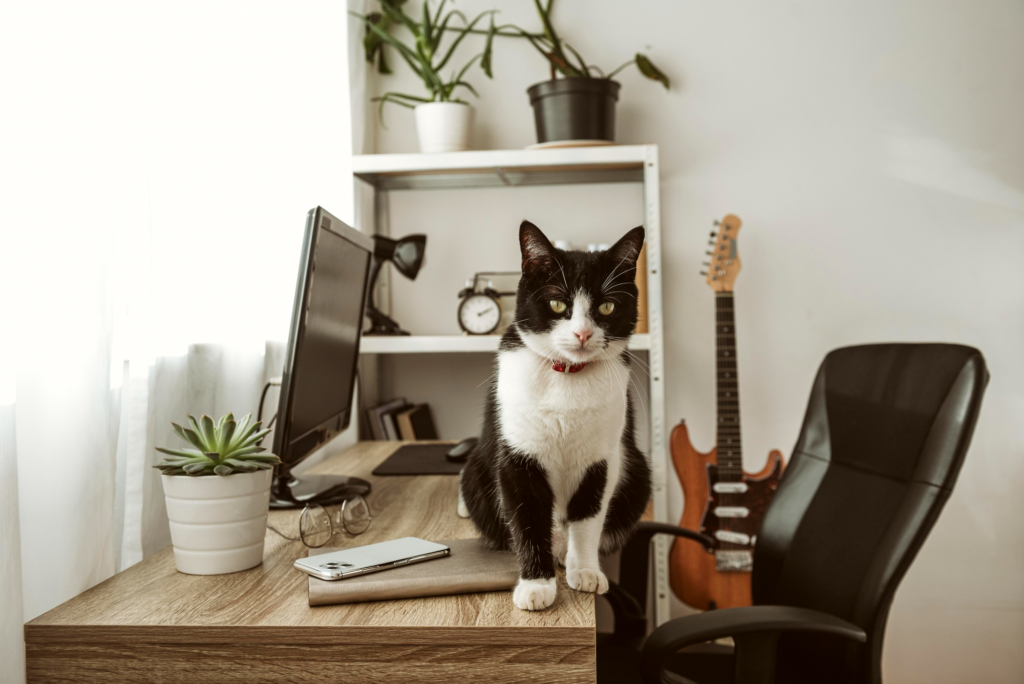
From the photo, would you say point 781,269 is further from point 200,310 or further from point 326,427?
point 200,310

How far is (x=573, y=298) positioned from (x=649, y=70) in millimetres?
1324

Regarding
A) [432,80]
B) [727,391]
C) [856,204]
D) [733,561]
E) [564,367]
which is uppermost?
[432,80]

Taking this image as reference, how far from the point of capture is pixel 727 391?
6.18ft

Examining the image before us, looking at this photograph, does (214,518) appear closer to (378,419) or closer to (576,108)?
(378,419)

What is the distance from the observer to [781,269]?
6.63 ft

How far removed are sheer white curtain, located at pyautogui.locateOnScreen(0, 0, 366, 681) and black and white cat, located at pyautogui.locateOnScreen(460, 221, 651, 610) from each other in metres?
0.51

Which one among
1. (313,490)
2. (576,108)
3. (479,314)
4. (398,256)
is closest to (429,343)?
(479,314)

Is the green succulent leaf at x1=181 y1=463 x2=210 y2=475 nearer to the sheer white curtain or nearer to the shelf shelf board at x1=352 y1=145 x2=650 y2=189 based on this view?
the sheer white curtain

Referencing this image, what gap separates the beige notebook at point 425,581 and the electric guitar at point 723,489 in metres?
1.11

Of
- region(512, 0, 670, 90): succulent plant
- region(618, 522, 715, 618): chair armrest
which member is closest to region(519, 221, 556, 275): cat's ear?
region(618, 522, 715, 618): chair armrest

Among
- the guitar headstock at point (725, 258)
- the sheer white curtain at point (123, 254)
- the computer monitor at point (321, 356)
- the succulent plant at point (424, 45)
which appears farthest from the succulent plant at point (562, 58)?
the computer monitor at point (321, 356)

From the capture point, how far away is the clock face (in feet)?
6.14

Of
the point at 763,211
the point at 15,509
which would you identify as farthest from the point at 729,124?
the point at 15,509

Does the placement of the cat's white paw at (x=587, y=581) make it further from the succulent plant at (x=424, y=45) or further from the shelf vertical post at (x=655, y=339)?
the succulent plant at (x=424, y=45)
